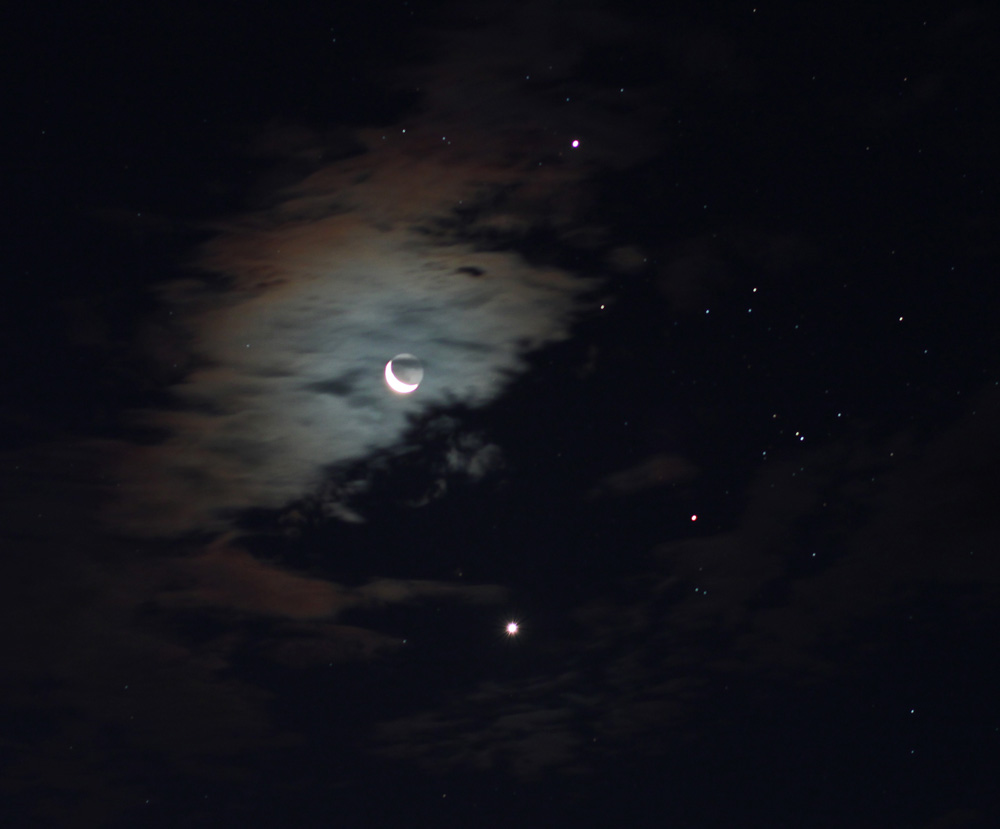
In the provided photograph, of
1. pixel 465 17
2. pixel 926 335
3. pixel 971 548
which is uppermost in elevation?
pixel 465 17

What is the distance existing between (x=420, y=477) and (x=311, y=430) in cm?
171

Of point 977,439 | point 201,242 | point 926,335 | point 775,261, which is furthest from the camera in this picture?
point 977,439

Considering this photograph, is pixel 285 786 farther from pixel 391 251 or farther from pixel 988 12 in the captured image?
pixel 988 12

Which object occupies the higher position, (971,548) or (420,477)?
(420,477)

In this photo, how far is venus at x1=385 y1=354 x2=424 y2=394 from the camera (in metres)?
9.20

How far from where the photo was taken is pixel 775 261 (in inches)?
343

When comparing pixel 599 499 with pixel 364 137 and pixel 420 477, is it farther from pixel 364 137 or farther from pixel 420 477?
pixel 364 137

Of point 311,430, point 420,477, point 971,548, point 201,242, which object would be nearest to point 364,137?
point 201,242

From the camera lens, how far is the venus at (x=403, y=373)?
9195 mm

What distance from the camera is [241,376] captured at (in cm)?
914

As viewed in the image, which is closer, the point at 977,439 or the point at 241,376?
the point at 241,376

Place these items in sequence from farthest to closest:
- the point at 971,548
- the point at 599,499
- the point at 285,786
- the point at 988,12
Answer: the point at 285,786, the point at 971,548, the point at 599,499, the point at 988,12

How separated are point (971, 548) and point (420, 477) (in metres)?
9.54

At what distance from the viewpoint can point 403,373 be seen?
9.32 meters
